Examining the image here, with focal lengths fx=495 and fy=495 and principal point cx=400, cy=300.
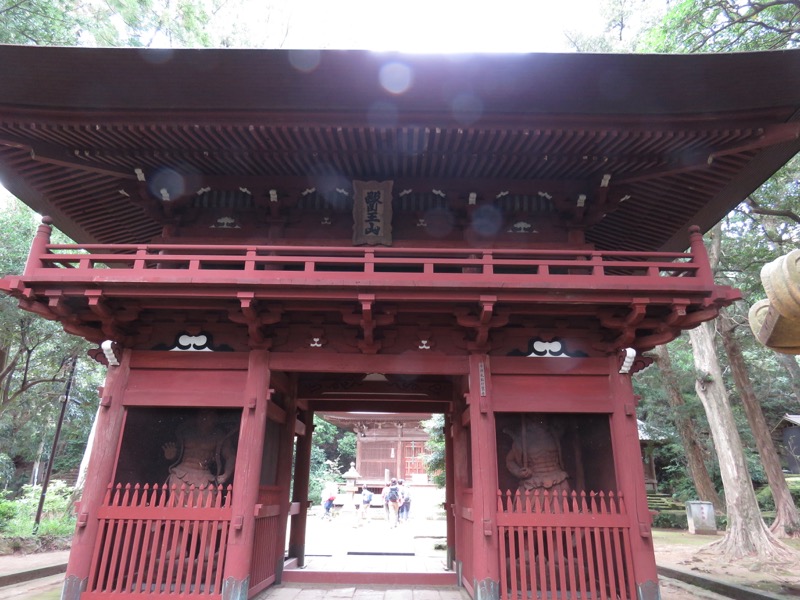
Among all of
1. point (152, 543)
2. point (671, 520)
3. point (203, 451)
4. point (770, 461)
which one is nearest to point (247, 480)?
point (152, 543)

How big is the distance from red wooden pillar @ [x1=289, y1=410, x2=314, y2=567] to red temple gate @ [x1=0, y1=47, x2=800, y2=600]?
1.32 meters

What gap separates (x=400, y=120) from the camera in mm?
6383

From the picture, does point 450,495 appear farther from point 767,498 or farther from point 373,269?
point 767,498

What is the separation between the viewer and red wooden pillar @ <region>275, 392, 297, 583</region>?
817 cm

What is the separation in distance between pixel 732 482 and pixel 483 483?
10070 mm

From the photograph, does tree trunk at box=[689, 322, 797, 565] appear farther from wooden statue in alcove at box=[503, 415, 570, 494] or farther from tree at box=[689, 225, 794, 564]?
wooden statue in alcove at box=[503, 415, 570, 494]

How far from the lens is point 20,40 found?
1145 cm

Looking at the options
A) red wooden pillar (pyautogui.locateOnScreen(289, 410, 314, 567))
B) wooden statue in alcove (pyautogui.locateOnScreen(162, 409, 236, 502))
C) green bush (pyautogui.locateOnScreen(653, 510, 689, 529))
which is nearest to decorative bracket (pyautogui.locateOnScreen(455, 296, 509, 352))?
wooden statue in alcove (pyautogui.locateOnScreen(162, 409, 236, 502))

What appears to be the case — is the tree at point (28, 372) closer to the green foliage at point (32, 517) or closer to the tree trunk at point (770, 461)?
the green foliage at point (32, 517)

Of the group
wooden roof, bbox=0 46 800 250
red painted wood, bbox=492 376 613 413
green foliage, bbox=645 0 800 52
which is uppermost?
green foliage, bbox=645 0 800 52

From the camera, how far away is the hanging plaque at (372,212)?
7496 mm

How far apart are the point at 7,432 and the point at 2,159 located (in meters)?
24.5

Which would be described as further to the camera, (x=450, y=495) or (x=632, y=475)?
(x=450, y=495)

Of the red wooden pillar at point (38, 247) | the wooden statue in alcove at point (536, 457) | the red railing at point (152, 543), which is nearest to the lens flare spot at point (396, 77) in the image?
the red wooden pillar at point (38, 247)
